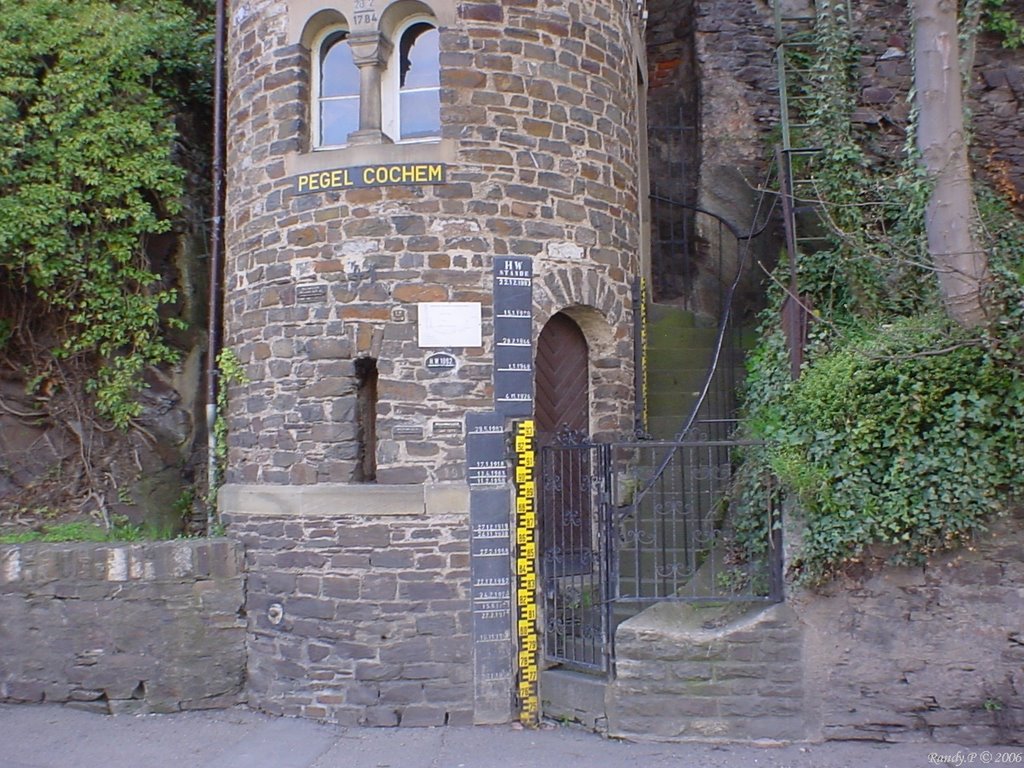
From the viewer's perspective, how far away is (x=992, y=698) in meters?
6.12

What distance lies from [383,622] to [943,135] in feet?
18.3

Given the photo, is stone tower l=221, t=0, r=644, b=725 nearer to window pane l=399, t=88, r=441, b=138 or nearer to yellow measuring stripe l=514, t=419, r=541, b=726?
window pane l=399, t=88, r=441, b=138

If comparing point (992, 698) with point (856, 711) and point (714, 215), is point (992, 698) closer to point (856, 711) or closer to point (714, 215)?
point (856, 711)

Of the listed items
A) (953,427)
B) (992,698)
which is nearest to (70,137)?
(953,427)

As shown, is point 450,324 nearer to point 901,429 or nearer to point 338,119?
point 338,119

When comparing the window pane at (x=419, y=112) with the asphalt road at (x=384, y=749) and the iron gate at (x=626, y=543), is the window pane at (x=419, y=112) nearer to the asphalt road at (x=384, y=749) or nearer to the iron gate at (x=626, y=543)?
the iron gate at (x=626, y=543)

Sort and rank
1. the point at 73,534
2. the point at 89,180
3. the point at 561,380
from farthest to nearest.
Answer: the point at 89,180, the point at 73,534, the point at 561,380

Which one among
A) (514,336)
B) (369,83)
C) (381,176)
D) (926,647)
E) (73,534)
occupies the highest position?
(369,83)

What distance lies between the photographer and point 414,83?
7457mm

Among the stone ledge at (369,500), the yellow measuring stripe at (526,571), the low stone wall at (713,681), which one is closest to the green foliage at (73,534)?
the stone ledge at (369,500)

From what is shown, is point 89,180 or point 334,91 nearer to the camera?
point 334,91

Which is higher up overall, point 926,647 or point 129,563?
point 129,563

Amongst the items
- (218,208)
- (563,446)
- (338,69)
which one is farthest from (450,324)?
(218,208)

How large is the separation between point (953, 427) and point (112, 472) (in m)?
7.40
